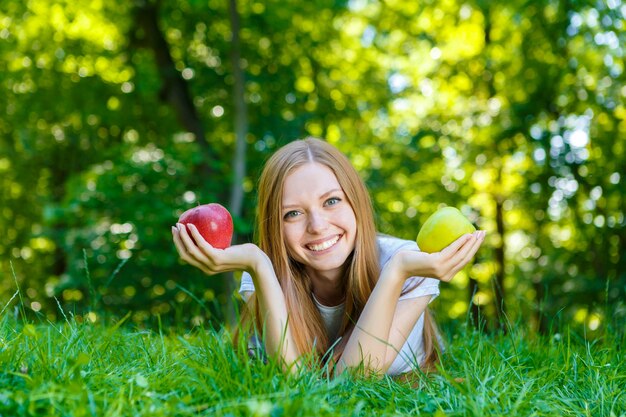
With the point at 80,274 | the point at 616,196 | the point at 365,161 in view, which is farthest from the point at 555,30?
the point at 80,274

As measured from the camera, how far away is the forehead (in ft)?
9.23

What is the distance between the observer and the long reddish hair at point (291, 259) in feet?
9.46

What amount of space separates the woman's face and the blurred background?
4.11 metres

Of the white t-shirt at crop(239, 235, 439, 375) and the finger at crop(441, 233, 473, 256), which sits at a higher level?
the finger at crop(441, 233, 473, 256)

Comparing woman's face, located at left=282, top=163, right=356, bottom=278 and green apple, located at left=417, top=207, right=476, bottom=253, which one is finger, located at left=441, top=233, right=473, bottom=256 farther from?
woman's face, located at left=282, top=163, right=356, bottom=278

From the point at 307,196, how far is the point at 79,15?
9154 millimetres

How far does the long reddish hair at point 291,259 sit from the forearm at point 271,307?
8.9 inches

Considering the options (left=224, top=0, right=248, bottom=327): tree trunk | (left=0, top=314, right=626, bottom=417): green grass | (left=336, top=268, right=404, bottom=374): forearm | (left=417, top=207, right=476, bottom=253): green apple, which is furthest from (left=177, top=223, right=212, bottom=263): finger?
(left=224, top=0, right=248, bottom=327): tree trunk

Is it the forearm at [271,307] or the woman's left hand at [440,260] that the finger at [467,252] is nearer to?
the woman's left hand at [440,260]

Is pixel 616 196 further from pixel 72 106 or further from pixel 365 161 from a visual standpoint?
pixel 72 106

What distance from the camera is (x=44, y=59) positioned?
33.3ft

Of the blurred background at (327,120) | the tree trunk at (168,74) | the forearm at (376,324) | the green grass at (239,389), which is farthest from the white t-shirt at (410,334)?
the tree trunk at (168,74)

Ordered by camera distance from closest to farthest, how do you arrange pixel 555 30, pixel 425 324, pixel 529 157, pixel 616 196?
pixel 425 324 < pixel 555 30 < pixel 616 196 < pixel 529 157

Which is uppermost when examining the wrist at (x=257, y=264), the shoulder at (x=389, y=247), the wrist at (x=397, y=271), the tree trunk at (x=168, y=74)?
the tree trunk at (x=168, y=74)
